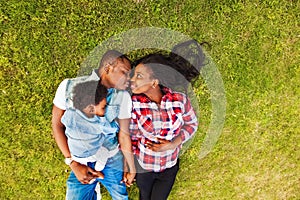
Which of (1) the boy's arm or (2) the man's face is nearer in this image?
(2) the man's face

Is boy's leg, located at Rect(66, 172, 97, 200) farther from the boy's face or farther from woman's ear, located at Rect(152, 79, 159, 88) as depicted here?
woman's ear, located at Rect(152, 79, 159, 88)

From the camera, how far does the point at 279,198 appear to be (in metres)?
4.28

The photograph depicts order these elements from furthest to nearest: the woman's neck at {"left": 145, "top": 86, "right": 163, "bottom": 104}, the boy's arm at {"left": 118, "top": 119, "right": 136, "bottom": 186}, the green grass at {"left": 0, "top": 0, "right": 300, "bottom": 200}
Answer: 1. the green grass at {"left": 0, "top": 0, "right": 300, "bottom": 200}
2. the boy's arm at {"left": 118, "top": 119, "right": 136, "bottom": 186}
3. the woman's neck at {"left": 145, "top": 86, "right": 163, "bottom": 104}

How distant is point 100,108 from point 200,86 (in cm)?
139

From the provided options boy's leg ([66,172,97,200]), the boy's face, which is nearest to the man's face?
the boy's face

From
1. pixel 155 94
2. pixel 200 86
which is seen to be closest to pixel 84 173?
pixel 155 94

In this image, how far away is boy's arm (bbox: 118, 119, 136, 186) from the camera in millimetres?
3227

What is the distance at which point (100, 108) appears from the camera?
296cm

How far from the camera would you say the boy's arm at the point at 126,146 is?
3227mm

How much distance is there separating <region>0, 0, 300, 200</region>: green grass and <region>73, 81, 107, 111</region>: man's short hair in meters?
1.07

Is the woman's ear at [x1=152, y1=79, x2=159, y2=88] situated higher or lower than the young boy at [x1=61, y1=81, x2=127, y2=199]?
higher

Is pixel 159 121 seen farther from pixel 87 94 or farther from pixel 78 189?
pixel 78 189

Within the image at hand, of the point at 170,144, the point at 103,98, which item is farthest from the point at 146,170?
the point at 103,98

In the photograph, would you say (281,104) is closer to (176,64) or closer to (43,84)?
(176,64)
